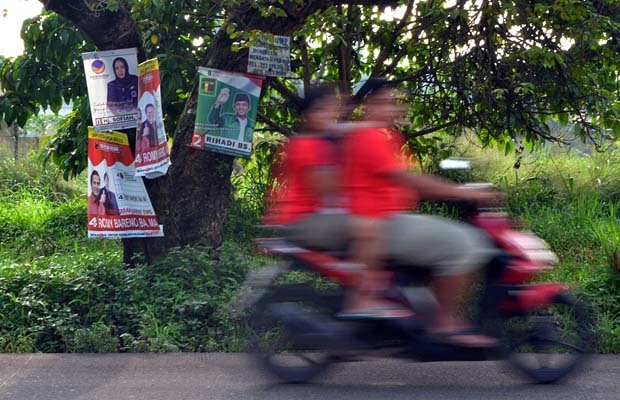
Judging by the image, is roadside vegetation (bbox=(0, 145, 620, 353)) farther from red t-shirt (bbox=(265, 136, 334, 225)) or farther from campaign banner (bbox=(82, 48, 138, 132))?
red t-shirt (bbox=(265, 136, 334, 225))

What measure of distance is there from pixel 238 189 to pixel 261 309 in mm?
5146

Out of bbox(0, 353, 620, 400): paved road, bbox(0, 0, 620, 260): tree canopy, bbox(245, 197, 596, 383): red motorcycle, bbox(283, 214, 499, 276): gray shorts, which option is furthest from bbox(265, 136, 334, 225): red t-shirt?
bbox(0, 0, 620, 260): tree canopy

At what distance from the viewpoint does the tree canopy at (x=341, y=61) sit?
7453mm

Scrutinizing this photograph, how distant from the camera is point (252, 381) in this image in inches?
207

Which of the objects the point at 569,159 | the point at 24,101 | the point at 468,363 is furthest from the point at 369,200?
the point at 569,159

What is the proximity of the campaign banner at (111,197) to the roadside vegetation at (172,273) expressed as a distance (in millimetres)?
301

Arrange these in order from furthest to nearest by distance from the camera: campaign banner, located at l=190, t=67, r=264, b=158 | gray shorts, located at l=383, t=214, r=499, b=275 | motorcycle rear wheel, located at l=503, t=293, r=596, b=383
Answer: campaign banner, located at l=190, t=67, r=264, b=158 → motorcycle rear wheel, located at l=503, t=293, r=596, b=383 → gray shorts, located at l=383, t=214, r=499, b=275

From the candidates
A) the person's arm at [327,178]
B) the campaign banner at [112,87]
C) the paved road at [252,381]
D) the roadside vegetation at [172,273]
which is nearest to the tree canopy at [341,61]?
the campaign banner at [112,87]

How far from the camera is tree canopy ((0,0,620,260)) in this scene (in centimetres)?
745

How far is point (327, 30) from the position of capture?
745cm

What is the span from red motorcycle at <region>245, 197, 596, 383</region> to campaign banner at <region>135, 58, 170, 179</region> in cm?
236

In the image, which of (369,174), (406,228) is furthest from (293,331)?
(369,174)

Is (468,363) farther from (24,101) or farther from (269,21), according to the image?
(24,101)

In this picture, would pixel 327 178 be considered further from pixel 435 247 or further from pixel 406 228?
pixel 435 247
